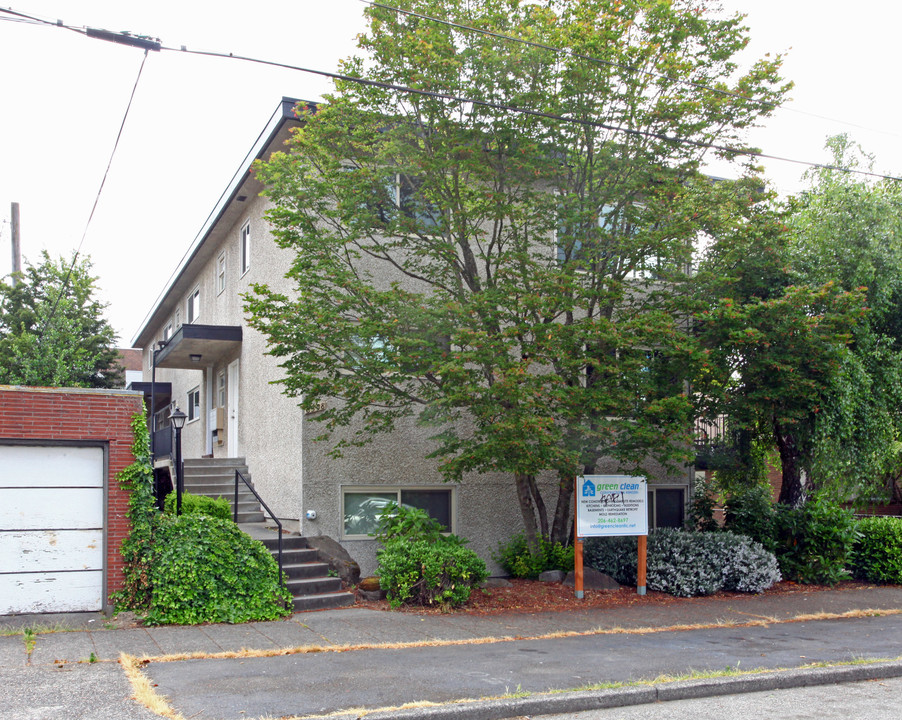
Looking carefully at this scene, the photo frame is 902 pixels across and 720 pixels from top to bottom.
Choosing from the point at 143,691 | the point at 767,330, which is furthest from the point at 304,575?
the point at 767,330

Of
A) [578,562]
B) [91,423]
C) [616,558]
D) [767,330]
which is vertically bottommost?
[616,558]

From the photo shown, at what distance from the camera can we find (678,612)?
11.3 metres

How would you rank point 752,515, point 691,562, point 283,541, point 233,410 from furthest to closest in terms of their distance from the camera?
A: point 233,410 → point 752,515 → point 691,562 → point 283,541

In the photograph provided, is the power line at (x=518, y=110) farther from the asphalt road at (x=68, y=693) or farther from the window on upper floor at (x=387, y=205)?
the asphalt road at (x=68, y=693)

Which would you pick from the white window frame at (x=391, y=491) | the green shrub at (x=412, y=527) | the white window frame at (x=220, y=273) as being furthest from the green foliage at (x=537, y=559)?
the white window frame at (x=220, y=273)

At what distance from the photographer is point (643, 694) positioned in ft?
22.6

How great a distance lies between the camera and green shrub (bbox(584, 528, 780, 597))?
1293 cm

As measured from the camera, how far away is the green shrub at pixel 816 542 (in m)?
14.1

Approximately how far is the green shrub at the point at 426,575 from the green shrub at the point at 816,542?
633cm

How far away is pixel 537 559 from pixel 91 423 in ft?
23.4

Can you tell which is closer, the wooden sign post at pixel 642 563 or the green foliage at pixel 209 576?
the green foliage at pixel 209 576

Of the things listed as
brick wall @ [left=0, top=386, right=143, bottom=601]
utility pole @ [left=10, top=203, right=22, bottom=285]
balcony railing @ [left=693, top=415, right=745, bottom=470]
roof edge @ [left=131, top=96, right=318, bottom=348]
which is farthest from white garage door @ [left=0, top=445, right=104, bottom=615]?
utility pole @ [left=10, top=203, right=22, bottom=285]

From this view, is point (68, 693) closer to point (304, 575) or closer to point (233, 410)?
point (304, 575)

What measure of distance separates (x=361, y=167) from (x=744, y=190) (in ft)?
19.7
